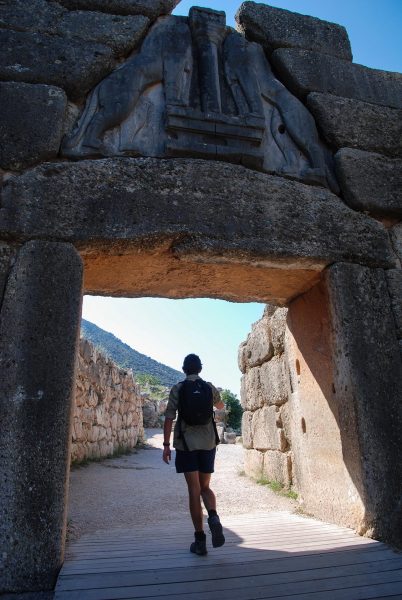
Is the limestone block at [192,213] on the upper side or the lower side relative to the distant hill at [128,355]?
lower

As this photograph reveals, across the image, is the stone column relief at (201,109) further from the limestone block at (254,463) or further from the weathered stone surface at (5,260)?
the limestone block at (254,463)

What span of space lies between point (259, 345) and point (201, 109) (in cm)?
303

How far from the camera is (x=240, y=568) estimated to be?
2.33 metres

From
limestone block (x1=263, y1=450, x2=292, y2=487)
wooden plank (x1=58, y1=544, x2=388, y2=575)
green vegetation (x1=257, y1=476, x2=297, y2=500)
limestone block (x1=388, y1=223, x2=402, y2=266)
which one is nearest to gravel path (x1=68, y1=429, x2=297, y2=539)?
green vegetation (x1=257, y1=476, x2=297, y2=500)

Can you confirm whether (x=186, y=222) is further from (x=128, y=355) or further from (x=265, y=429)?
(x=128, y=355)

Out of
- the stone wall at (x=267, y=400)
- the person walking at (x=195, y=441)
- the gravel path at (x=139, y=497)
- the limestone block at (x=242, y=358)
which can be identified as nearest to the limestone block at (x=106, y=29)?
the person walking at (x=195, y=441)

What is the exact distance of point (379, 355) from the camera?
2912 mm

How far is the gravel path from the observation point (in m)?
4.09

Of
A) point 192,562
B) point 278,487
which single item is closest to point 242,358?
point 278,487

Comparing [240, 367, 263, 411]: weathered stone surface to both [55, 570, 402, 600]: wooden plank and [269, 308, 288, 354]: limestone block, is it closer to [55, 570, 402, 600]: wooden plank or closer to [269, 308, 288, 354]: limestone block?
[269, 308, 288, 354]: limestone block

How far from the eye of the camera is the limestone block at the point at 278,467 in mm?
4672

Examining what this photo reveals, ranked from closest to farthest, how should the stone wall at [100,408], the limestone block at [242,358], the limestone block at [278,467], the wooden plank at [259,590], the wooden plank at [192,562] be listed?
the wooden plank at [259,590]
the wooden plank at [192,562]
the limestone block at [278,467]
the limestone block at [242,358]
the stone wall at [100,408]

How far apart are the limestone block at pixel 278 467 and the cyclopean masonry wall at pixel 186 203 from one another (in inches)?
52.8

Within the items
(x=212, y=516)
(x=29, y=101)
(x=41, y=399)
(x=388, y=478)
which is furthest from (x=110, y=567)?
(x=29, y=101)
